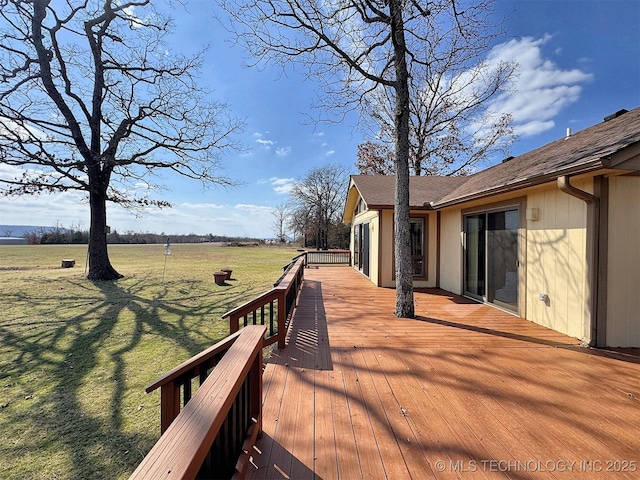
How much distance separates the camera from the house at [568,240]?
3.56 meters

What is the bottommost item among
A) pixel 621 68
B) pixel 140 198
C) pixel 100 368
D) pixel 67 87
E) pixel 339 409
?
pixel 100 368

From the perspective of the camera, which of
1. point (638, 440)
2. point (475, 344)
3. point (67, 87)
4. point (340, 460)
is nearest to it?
point (340, 460)

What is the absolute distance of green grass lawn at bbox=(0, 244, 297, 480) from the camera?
233cm

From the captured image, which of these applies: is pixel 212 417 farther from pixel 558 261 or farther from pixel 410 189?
pixel 410 189

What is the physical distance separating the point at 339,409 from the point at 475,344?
7.92 ft

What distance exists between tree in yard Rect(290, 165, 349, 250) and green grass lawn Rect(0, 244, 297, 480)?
23.1 meters

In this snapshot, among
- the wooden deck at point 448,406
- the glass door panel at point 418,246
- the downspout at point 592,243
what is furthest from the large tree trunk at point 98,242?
the downspout at point 592,243

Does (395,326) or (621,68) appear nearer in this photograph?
(395,326)

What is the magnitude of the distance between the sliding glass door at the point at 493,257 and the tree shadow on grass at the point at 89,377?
17.9ft

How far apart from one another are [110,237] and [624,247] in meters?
52.5

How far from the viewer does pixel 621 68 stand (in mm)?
7980

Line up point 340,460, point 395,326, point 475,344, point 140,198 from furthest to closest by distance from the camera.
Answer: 1. point 140,198
2. point 395,326
3. point 475,344
4. point 340,460

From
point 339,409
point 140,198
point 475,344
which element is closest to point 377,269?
point 475,344

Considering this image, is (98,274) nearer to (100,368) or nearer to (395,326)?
(100,368)
